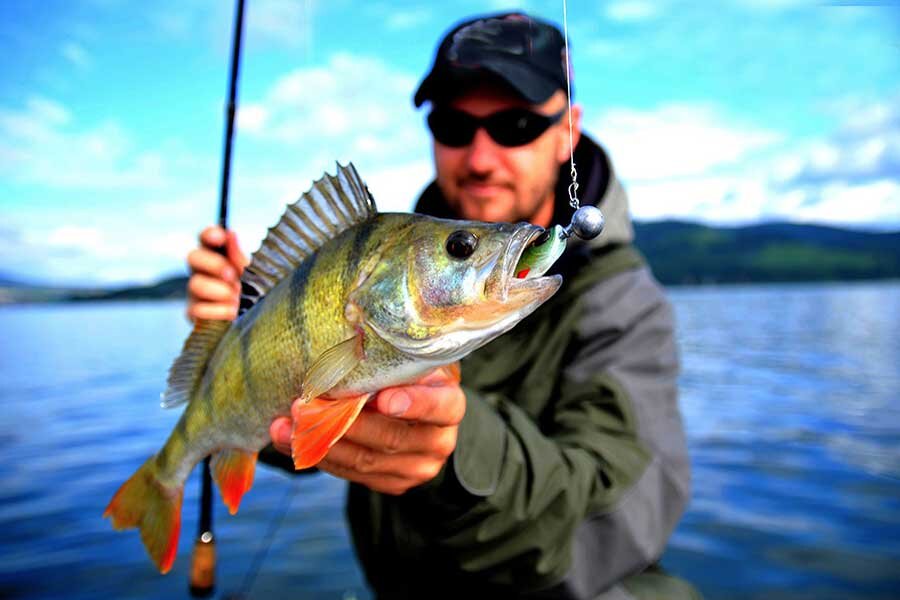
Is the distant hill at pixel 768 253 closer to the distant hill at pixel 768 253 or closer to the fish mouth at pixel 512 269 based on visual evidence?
the distant hill at pixel 768 253

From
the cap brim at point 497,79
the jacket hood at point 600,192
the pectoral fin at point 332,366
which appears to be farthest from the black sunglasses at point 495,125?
the pectoral fin at point 332,366

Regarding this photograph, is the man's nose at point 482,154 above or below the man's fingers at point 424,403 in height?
above

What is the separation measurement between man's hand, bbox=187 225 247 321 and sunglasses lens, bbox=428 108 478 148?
60.7 inches

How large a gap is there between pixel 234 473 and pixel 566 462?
1.55 m

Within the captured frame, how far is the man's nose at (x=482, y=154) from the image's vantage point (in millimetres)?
4188

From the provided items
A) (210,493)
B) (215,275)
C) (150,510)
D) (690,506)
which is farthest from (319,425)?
(690,506)

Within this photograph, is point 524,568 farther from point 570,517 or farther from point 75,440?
point 75,440

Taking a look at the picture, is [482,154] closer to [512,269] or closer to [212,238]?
[212,238]

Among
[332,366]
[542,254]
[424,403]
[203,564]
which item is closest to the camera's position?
[542,254]

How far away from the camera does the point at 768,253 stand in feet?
447

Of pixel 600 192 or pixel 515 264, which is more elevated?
pixel 600 192

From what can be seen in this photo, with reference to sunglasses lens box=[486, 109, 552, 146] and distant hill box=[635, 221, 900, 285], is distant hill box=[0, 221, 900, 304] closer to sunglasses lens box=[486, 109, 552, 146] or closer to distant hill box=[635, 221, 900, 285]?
distant hill box=[635, 221, 900, 285]

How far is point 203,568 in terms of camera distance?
154 inches

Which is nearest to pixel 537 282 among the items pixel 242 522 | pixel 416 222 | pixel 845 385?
pixel 416 222
